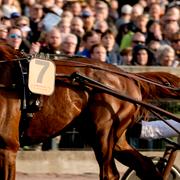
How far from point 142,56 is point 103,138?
13.6 feet

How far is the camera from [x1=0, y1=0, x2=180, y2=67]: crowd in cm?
1235

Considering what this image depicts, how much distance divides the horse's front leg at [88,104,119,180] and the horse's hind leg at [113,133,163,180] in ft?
0.78

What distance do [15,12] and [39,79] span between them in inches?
203

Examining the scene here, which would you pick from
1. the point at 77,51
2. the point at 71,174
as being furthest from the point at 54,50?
the point at 71,174

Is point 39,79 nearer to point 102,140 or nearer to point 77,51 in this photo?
point 102,140

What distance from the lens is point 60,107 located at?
8.66 meters

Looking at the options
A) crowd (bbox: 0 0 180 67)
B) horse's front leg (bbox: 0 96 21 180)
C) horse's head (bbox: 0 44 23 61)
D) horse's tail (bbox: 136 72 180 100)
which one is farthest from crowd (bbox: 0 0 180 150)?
horse's front leg (bbox: 0 96 21 180)

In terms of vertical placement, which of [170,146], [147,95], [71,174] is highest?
[147,95]

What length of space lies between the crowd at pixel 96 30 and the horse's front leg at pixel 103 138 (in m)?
2.67

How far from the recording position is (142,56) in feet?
41.7

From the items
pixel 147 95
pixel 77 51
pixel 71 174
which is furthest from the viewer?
pixel 77 51

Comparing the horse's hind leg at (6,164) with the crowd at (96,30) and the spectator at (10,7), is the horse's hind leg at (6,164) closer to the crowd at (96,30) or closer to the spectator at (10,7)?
the crowd at (96,30)

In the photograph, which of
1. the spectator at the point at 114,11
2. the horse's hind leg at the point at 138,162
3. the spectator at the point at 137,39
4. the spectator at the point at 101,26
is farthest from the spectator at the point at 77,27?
A: the horse's hind leg at the point at 138,162

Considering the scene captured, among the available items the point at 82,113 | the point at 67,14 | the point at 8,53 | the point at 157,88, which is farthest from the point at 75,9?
the point at 8,53
